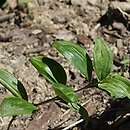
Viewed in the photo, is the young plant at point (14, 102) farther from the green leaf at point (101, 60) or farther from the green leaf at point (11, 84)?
the green leaf at point (101, 60)

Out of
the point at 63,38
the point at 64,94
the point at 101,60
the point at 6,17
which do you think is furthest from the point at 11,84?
the point at 6,17

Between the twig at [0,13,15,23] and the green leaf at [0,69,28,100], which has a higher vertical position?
→ the twig at [0,13,15,23]

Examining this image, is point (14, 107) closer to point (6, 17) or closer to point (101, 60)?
point (101, 60)

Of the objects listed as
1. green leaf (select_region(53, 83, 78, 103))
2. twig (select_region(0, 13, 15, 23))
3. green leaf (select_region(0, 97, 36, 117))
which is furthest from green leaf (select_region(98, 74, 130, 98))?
twig (select_region(0, 13, 15, 23))

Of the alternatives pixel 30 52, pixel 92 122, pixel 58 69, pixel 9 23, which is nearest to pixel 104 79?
pixel 58 69

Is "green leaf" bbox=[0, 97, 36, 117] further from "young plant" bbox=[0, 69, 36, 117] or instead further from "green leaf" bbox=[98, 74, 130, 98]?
"green leaf" bbox=[98, 74, 130, 98]

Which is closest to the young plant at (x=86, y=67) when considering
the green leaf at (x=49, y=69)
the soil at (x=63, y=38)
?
the green leaf at (x=49, y=69)

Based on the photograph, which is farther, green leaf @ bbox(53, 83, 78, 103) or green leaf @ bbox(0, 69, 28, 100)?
green leaf @ bbox(0, 69, 28, 100)
